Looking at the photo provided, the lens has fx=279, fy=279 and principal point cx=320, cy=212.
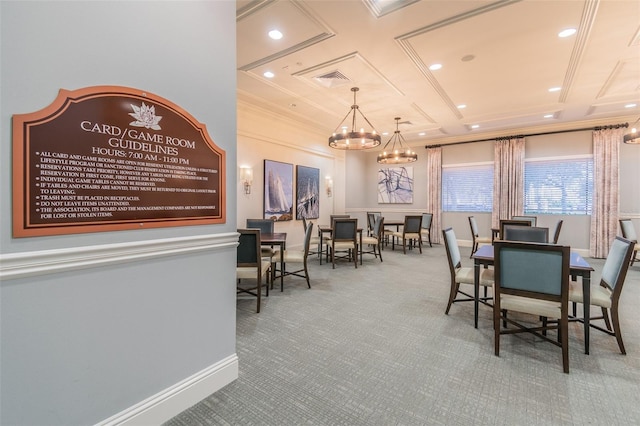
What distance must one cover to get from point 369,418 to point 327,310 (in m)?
1.72

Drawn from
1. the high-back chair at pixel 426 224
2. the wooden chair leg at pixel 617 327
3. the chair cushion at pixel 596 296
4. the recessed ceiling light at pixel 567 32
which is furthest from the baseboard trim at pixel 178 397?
the high-back chair at pixel 426 224

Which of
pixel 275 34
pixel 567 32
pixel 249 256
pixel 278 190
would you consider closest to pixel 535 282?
pixel 249 256

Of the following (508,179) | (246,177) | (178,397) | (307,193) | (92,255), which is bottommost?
(178,397)

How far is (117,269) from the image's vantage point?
1440 millimetres

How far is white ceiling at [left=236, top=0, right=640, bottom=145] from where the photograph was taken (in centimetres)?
300

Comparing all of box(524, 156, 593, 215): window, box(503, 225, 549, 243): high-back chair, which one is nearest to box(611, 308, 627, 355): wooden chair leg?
box(503, 225, 549, 243): high-back chair

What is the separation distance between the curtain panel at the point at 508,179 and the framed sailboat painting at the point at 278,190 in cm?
569

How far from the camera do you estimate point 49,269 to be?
1221 mm

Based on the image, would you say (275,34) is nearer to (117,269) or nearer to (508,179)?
(117,269)

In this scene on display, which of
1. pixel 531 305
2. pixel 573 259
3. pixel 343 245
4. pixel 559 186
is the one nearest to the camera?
pixel 531 305

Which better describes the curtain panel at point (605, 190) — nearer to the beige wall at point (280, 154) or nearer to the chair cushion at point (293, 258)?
the beige wall at point (280, 154)

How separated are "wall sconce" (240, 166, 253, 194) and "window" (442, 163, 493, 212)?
19.9 feet

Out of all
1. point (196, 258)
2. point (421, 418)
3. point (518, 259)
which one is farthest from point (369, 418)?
point (518, 259)

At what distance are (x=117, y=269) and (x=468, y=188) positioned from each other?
29.2ft
